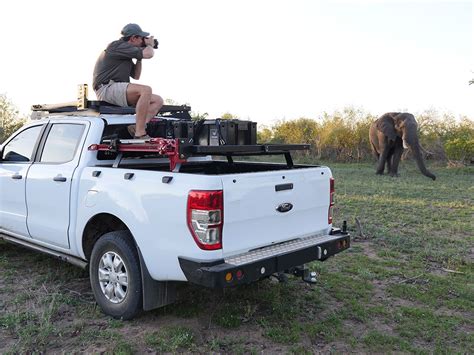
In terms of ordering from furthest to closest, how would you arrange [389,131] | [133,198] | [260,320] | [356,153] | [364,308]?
[356,153]
[389,131]
[364,308]
[260,320]
[133,198]

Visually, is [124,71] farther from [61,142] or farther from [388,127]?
[388,127]

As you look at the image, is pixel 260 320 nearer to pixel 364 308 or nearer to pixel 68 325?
pixel 364 308

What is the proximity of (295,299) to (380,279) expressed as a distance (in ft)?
4.46

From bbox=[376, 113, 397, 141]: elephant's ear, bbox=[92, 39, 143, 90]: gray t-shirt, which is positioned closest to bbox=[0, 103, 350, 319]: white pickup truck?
bbox=[92, 39, 143, 90]: gray t-shirt

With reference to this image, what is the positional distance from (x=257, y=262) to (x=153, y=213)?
96 cm

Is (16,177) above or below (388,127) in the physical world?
below

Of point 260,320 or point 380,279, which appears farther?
point 380,279

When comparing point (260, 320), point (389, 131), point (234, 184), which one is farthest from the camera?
point (389, 131)

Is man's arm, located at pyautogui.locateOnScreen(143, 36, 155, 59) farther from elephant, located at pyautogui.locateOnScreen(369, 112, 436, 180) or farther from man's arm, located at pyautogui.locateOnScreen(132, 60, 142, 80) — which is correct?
elephant, located at pyautogui.locateOnScreen(369, 112, 436, 180)

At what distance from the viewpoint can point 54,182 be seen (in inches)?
201

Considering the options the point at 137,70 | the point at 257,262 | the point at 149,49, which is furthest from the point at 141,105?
the point at 257,262

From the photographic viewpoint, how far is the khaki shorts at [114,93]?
5.49 m

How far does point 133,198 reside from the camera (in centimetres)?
421

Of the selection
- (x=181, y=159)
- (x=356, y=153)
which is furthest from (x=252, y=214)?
(x=356, y=153)
